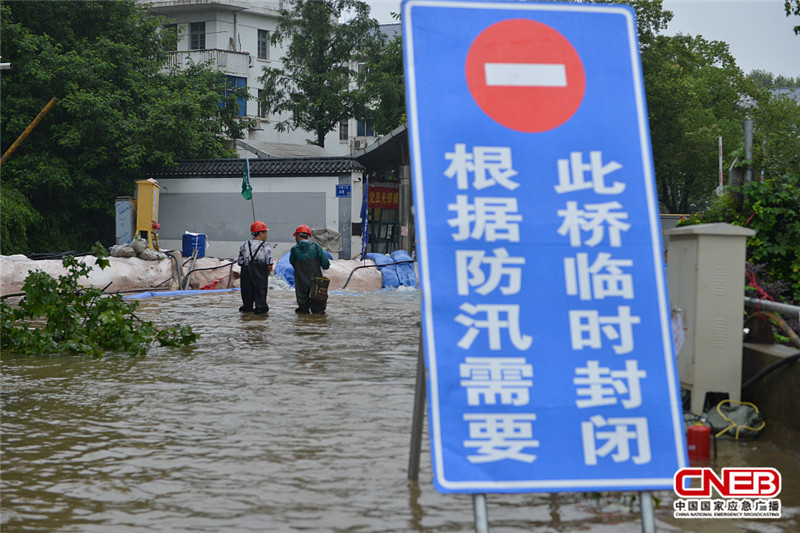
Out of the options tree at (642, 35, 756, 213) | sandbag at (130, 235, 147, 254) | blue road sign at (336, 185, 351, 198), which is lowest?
sandbag at (130, 235, 147, 254)

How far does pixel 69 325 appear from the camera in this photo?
11273 mm

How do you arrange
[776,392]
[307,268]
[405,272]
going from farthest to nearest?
1. [405,272]
2. [307,268]
3. [776,392]

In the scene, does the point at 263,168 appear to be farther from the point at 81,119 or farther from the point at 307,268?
the point at 307,268

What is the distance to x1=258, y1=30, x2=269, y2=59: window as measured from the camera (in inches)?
1953

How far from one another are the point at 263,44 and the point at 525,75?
47705 mm

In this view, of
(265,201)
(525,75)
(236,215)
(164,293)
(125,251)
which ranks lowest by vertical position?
(164,293)

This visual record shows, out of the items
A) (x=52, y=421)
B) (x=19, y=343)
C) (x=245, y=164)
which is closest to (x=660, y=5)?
(x=245, y=164)

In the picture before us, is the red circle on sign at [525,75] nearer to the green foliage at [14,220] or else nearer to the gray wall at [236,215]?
the green foliage at [14,220]

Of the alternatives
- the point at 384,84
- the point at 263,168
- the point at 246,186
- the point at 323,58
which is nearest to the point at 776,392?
the point at 246,186

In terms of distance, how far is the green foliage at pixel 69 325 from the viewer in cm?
1098

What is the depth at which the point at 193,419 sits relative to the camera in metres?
7.37

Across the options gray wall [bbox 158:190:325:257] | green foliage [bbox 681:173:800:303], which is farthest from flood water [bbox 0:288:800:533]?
gray wall [bbox 158:190:325:257]

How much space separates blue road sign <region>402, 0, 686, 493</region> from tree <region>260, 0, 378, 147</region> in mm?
34410

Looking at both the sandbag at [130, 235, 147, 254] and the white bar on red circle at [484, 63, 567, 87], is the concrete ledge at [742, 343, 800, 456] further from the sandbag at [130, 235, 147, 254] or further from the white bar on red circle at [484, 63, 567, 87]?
the sandbag at [130, 235, 147, 254]
